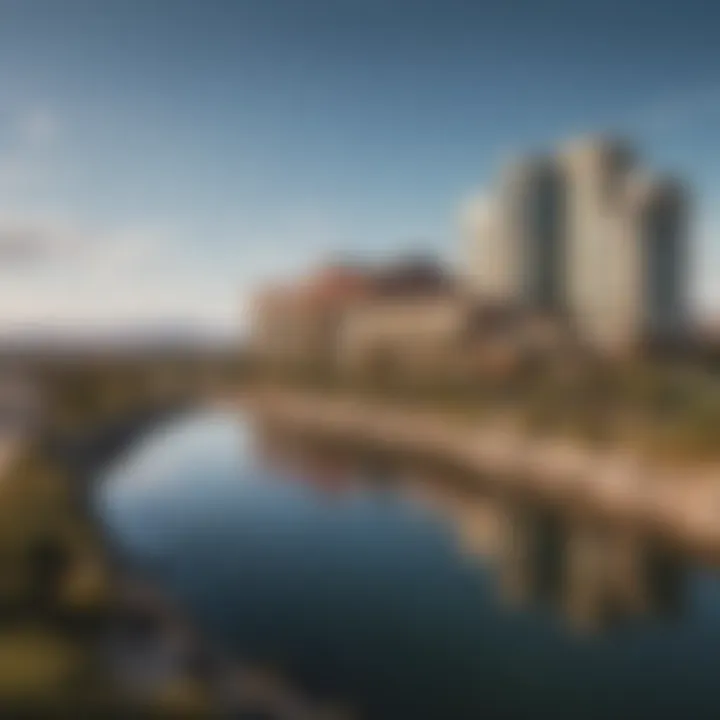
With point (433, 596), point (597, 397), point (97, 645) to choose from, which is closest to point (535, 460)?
point (597, 397)

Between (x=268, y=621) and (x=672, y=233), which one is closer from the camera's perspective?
(x=268, y=621)

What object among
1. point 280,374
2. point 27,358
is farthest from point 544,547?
point 27,358

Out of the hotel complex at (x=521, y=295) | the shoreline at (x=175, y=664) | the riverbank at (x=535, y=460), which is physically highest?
the hotel complex at (x=521, y=295)

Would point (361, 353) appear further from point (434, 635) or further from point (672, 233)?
point (434, 635)

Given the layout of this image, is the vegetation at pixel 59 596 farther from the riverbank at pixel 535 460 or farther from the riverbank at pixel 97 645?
the riverbank at pixel 535 460

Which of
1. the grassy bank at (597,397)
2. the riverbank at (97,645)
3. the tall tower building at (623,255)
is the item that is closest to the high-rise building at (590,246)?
the tall tower building at (623,255)

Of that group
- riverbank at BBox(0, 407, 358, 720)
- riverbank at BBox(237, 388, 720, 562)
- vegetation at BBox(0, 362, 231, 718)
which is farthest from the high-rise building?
riverbank at BBox(0, 407, 358, 720)
